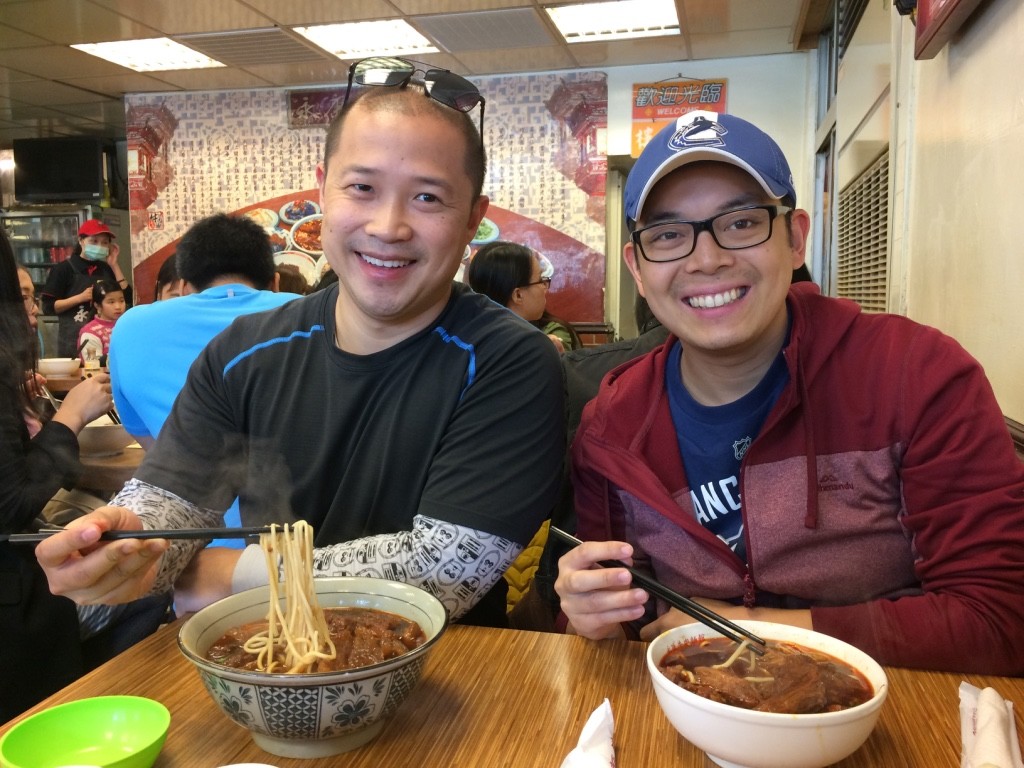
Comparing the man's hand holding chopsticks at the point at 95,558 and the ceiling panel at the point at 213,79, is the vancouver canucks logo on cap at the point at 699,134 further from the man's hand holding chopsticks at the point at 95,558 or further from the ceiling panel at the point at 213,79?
the ceiling panel at the point at 213,79

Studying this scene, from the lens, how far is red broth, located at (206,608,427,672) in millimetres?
1036

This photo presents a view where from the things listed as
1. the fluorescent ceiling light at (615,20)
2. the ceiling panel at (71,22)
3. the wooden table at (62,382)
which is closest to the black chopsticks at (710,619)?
the wooden table at (62,382)

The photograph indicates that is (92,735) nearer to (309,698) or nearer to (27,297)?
(309,698)

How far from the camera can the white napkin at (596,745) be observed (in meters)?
0.88

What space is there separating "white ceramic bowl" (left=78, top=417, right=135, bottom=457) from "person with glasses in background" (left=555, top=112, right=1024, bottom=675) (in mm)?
2172

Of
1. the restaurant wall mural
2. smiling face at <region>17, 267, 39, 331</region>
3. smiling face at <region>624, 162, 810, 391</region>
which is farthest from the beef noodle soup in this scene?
the restaurant wall mural

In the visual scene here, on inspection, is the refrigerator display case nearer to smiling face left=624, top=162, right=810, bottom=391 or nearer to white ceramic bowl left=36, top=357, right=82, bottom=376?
white ceramic bowl left=36, top=357, right=82, bottom=376

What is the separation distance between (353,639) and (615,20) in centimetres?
574

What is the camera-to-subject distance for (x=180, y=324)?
8.44 feet

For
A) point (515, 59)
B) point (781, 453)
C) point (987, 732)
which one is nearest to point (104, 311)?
point (515, 59)

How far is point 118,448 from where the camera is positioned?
9.94 feet

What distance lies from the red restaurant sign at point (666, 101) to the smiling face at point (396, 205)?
5476 millimetres

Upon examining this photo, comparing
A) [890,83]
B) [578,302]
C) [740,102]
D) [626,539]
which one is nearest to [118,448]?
[626,539]

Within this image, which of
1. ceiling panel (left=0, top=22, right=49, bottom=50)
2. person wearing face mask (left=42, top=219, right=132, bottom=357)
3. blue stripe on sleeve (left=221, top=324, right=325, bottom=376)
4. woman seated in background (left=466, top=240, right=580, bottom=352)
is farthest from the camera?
person wearing face mask (left=42, top=219, right=132, bottom=357)
